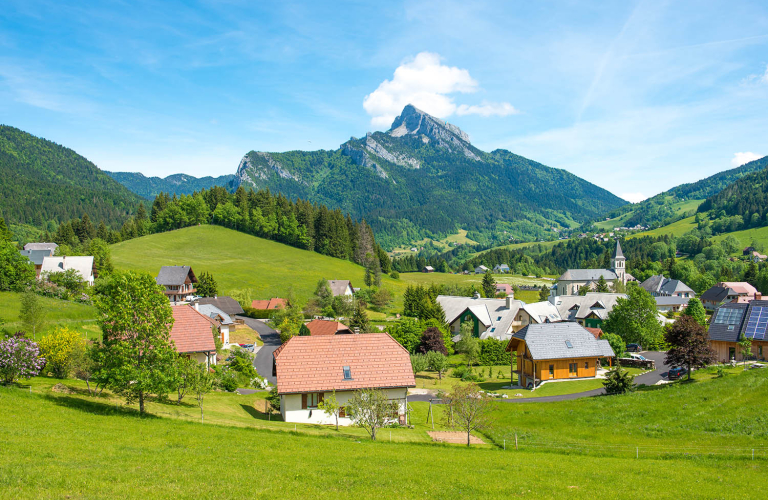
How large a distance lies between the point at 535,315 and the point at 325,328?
1319 inches

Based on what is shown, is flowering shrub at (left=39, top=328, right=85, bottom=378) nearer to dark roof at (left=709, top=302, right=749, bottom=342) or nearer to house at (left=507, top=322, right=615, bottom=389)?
house at (left=507, top=322, right=615, bottom=389)

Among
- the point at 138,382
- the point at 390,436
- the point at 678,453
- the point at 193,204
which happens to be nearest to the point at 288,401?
the point at 390,436

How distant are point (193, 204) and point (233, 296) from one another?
Result: 59507 millimetres

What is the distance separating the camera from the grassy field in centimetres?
1393

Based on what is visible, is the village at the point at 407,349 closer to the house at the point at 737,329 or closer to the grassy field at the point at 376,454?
the house at the point at 737,329

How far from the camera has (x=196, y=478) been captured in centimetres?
1428

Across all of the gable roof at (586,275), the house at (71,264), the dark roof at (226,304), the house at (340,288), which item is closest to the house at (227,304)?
the dark roof at (226,304)

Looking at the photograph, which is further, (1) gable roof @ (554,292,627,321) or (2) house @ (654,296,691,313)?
(2) house @ (654,296,691,313)

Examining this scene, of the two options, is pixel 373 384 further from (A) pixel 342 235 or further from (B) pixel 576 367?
(A) pixel 342 235

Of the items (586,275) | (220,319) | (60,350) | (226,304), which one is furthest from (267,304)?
(586,275)

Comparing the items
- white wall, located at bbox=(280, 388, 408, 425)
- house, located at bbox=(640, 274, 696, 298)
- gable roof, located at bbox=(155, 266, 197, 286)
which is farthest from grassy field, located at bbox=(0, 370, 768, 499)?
house, located at bbox=(640, 274, 696, 298)

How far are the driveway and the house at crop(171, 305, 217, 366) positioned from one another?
739 centimetres

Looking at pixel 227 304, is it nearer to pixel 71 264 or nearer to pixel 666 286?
pixel 71 264

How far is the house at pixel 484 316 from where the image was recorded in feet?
229
